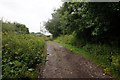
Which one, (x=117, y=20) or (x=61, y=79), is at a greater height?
(x=117, y=20)

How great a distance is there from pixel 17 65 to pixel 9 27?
14.8 ft

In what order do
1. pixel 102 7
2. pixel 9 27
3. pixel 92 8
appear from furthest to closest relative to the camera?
pixel 9 27, pixel 92 8, pixel 102 7

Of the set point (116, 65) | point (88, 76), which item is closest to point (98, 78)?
point (88, 76)

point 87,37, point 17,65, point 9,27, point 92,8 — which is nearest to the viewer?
point 17,65

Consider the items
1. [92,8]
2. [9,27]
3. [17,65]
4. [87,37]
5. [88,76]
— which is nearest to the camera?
[17,65]

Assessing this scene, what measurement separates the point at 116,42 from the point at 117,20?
1.59 meters

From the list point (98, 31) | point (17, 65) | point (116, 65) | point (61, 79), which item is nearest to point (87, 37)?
point (98, 31)

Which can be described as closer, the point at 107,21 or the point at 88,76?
the point at 88,76

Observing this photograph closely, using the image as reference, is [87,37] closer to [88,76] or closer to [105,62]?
[105,62]

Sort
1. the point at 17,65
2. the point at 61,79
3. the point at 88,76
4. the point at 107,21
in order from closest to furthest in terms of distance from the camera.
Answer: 1. the point at 17,65
2. the point at 61,79
3. the point at 88,76
4. the point at 107,21

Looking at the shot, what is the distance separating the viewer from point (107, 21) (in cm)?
407

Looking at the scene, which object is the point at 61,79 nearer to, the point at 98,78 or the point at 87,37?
the point at 98,78

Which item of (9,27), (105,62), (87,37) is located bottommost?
(105,62)

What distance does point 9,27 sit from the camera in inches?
205
